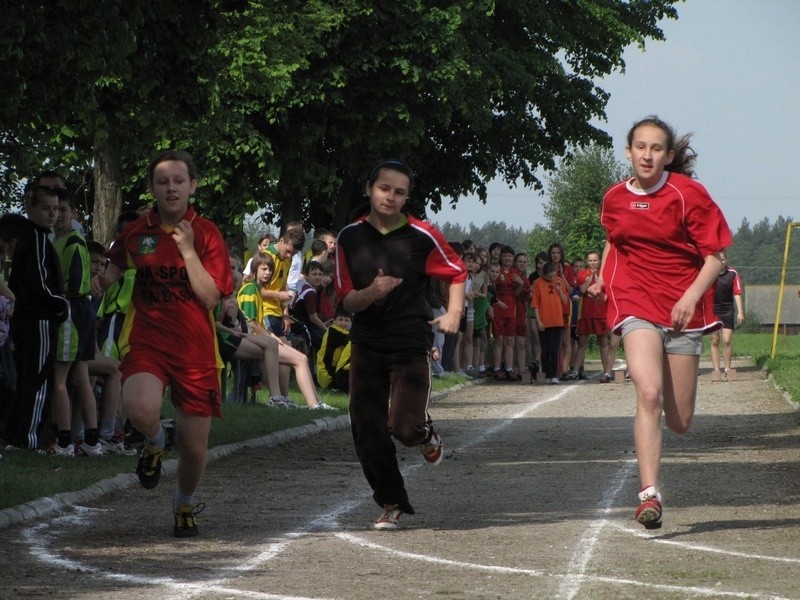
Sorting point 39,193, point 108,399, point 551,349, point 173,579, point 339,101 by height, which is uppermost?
point 339,101

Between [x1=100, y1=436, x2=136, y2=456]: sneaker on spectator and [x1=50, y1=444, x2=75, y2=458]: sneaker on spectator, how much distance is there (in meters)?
0.34

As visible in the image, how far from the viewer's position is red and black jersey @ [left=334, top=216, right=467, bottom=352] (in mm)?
8883

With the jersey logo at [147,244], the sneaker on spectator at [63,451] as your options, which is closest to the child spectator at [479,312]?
the sneaker on spectator at [63,451]

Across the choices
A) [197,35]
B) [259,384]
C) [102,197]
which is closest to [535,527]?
[197,35]

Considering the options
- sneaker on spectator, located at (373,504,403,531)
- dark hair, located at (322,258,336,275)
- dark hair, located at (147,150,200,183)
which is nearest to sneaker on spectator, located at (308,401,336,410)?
dark hair, located at (322,258,336,275)

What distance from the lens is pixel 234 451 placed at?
44.1 feet

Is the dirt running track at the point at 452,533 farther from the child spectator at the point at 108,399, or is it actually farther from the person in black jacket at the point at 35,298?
the person in black jacket at the point at 35,298

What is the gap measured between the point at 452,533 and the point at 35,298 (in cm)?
465

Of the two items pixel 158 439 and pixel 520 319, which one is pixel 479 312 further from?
pixel 158 439

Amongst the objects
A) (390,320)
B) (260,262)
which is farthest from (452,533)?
(260,262)

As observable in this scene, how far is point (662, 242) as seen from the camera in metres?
8.68

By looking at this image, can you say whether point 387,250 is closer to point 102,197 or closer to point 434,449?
point 434,449

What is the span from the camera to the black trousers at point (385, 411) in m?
8.92

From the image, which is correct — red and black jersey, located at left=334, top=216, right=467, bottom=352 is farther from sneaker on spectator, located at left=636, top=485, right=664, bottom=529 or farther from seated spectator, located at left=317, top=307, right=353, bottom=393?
seated spectator, located at left=317, top=307, right=353, bottom=393
